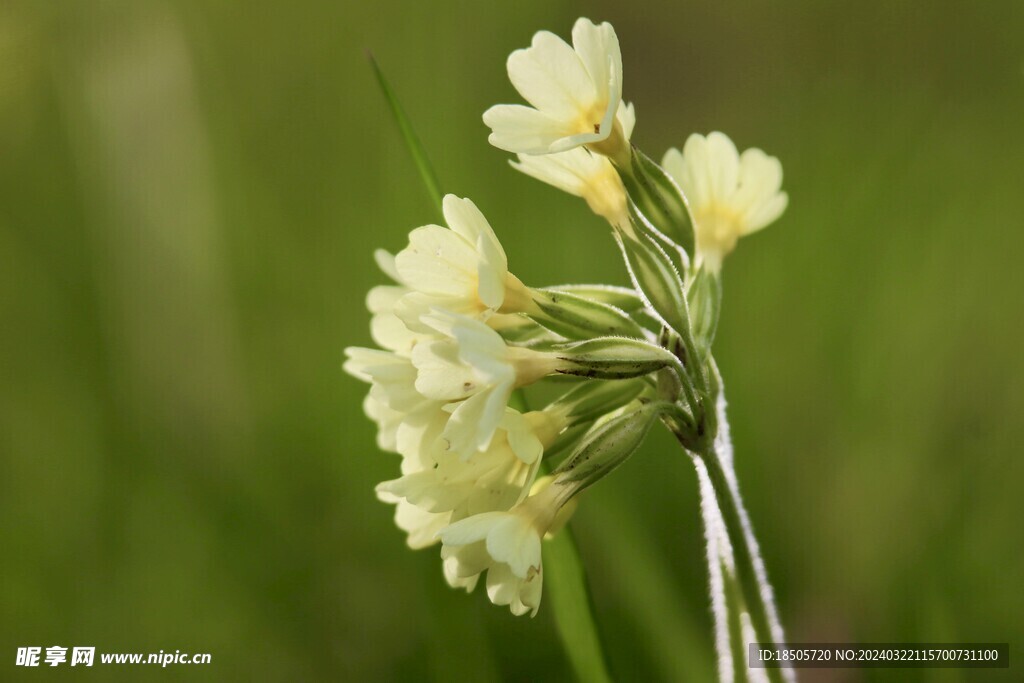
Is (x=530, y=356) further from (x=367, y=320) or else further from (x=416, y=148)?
(x=367, y=320)

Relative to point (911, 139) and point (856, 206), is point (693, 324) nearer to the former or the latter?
point (856, 206)

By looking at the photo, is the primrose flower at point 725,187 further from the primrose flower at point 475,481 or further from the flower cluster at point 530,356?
the primrose flower at point 475,481

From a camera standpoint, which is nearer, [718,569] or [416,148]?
[718,569]

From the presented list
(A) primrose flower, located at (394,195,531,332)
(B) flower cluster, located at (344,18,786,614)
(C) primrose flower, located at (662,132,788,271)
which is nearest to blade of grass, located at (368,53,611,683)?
(B) flower cluster, located at (344,18,786,614)

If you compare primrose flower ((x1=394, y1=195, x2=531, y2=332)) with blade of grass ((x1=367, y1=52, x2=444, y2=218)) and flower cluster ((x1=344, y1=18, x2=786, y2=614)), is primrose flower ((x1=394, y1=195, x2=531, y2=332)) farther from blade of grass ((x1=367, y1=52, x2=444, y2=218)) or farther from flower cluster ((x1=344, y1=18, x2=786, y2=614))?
blade of grass ((x1=367, y1=52, x2=444, y2=218))

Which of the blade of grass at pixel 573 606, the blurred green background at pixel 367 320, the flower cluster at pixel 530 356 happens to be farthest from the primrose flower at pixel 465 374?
the blurred green background at pixel 367 320

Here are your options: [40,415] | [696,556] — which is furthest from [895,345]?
[40,415]

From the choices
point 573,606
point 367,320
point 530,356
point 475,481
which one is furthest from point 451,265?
point 367,320
